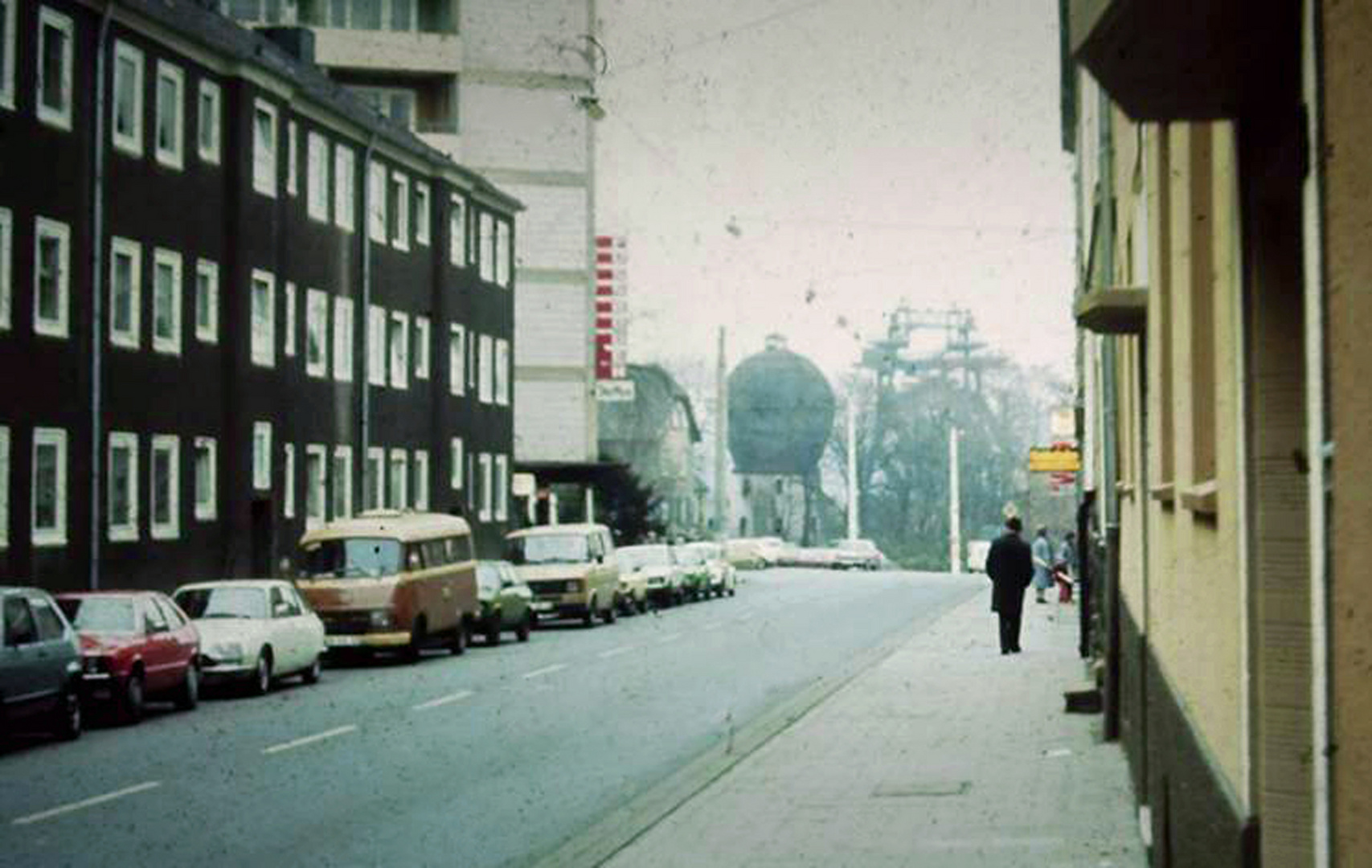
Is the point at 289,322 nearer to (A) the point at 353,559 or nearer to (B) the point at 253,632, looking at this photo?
(A) the point at 353,559

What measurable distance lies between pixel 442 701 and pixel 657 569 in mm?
35836

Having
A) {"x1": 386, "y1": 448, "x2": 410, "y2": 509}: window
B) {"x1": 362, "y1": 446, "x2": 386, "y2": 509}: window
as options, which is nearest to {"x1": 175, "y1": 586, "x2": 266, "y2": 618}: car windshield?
{"x1": 362, "y1": 446, "x2": 386, "y2": 509}: window

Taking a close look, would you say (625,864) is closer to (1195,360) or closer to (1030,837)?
(1030,837)

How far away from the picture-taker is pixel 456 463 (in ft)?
204

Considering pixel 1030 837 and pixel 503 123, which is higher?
pixel 503 123

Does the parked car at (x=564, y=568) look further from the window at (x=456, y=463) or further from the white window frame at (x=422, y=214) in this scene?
the white window frame at (x=422, y=214)

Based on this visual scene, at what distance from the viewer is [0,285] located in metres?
34.7

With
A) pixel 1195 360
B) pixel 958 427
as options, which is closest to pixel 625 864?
pixel 1195 360

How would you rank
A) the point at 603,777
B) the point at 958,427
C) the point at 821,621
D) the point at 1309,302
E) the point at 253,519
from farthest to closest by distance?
1. the point at 958,427
2. the point at 821,621
3. the point at 253,519
4. the point at 603,777
5. the point at 1309,302

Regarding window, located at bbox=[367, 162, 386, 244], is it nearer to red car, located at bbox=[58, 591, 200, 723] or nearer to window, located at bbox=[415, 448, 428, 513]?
window, located at bbox=[415, 448, 428, 513]

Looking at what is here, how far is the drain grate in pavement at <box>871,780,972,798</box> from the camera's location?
51.8 ft

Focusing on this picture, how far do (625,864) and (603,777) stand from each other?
233 inches

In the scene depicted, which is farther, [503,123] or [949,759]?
[503,123]

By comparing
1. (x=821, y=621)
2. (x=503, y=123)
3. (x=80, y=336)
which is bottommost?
(x=821, y=621)
